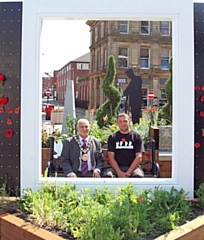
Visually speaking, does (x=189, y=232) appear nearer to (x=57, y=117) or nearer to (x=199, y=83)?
(x=199, y=83)

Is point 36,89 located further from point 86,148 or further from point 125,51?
point 125,51

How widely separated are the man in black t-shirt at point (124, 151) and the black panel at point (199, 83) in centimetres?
85

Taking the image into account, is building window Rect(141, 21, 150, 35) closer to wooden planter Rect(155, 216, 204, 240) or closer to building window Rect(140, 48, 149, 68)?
building window Rect(140, 48, 149, 68)

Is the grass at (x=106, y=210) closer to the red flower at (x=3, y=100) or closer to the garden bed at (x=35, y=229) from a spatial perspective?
the garden bed at (x=35, y=229)

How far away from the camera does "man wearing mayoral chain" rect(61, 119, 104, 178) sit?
374cm

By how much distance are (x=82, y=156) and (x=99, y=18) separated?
1.50 meters

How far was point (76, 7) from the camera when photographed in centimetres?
305

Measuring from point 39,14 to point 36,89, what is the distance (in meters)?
0.68

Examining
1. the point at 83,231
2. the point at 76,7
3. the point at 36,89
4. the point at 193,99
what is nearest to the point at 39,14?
the point at 76,7

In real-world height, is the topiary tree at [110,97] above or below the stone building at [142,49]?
below

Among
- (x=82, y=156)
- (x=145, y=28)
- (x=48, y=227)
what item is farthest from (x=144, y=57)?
(x=48, y=227)

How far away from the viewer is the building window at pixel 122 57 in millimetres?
28406

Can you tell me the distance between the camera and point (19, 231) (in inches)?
96.6

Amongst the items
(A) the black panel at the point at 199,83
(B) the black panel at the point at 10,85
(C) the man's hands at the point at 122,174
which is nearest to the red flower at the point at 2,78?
(B) the black panel at the point at 10,85
